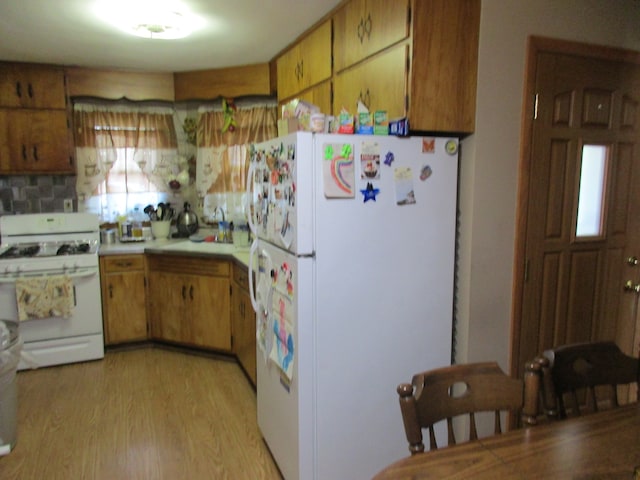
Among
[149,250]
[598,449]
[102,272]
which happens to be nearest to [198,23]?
[149,250]

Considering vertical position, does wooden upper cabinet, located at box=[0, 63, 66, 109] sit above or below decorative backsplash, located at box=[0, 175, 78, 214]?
above

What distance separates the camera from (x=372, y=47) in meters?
2.10

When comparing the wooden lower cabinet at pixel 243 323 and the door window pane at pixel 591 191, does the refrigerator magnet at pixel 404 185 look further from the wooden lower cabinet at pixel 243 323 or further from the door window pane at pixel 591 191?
the wooden lower cabinet at pixel 243 323

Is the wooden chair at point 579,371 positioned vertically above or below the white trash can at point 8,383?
above

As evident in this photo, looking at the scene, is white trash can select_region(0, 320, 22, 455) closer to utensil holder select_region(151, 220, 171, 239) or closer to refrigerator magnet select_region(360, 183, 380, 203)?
utensil holder select_region(151, 220, 171, 239)

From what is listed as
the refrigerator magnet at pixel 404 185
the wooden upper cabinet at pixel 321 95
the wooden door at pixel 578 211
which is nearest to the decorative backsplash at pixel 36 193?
the wooden upper cabinet at pixel 321 95

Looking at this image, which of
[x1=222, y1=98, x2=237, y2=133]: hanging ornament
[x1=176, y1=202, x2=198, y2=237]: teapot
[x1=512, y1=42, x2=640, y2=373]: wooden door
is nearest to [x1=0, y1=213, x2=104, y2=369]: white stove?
[x1=176, y1=202, x2=198, y2=237]: teapot

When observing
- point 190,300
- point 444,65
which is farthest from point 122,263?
point 444,65

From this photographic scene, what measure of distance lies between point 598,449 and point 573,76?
5.69ft

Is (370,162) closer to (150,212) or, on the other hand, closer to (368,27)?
(368,27)

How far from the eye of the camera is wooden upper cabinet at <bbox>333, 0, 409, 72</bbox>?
73.9 inches

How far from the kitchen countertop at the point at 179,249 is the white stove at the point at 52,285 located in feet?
0.58

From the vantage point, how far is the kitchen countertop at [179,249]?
336cm

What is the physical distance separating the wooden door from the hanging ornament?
2.56m
